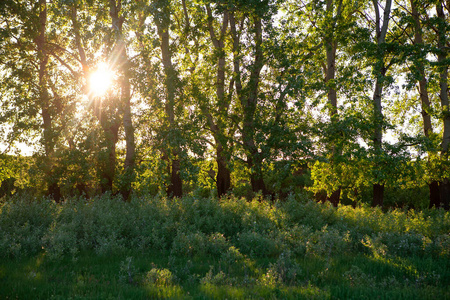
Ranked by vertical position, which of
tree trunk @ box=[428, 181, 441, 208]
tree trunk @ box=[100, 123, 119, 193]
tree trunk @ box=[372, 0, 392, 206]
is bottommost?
tree trunk @ box=[428, 181, 441, 208]

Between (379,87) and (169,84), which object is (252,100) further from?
(379,87)

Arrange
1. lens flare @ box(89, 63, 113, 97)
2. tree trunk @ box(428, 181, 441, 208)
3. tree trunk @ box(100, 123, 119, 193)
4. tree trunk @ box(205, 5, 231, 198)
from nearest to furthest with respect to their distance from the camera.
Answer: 1. tree trunk @ box(100, 123, 119, 193)
2. lens flare @ box(89, 63, 113, 97)
3. tree trunk @ box(205, 5, 231, 198)
4. tree trunk @ box(428, 181, 441, 208)

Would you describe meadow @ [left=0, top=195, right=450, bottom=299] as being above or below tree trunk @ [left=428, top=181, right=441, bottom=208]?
below

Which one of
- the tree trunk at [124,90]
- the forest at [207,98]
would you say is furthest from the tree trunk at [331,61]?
the tree trunk at [124,90]

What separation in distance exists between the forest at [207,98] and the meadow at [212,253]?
388cm

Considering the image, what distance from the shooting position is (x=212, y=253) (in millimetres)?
9438

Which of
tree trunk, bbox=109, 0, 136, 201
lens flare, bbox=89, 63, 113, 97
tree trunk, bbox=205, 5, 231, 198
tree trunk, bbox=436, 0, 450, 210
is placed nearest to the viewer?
tree trunk, bbox=109, 0, 136, 201

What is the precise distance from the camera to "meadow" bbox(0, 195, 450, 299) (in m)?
6.43

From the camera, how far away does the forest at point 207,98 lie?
16938mm

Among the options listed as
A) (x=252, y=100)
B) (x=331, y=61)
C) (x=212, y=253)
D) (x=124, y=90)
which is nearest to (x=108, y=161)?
(x=124, y=90)

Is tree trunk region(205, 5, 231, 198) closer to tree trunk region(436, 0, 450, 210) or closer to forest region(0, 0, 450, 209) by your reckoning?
forest region(0, 0, 450, 209)

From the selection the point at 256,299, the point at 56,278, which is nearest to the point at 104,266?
the point at 56,278

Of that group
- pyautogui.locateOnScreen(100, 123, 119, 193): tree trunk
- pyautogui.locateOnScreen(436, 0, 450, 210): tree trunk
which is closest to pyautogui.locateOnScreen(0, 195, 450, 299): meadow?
pyautogui.locateOnScreen(100, 123, 119, 193): tree trunk

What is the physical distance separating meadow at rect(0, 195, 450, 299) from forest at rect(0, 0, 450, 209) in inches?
153
